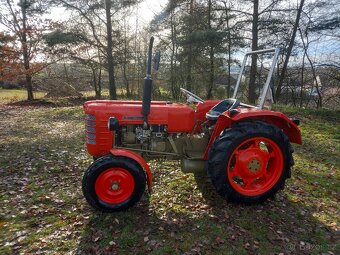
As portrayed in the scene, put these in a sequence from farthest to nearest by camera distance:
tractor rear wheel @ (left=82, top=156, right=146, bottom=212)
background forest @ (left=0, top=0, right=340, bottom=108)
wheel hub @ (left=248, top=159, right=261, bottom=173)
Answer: background forest @ (left=0, top=0, right=340, bottom=108) → wheel hub @ (left=248, top=159, right=261, bottom=173) → tractor rear wheel @ (left=82, top=156, right=146, bottom=212)

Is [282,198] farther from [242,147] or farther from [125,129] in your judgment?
[125,129]

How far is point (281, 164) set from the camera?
3.88 m

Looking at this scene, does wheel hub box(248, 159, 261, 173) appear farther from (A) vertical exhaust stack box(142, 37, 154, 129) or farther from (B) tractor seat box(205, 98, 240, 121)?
(A) vertical exhaust stack box(142, 37, 154, 129)

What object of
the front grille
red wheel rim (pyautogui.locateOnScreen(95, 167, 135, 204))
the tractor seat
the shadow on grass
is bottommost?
the shadow on grass

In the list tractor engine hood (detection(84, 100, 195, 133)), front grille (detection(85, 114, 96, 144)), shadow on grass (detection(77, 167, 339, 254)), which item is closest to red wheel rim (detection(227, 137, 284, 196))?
shadow on grass (detection(77, 167, 339, 254))

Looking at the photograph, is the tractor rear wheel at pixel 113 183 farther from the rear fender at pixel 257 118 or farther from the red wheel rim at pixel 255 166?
the red wheel rim at pixel 255 166

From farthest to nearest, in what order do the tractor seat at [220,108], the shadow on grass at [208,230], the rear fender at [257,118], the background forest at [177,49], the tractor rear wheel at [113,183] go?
the background forest at [177,49]
the tractor seat at [220,108]
the rear fender at [257,118]
the tractor rear wheel at [113,183]
the shadow on grass at [208,230]

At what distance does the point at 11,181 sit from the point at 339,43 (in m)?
14.8

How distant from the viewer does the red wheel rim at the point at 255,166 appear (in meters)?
3.79

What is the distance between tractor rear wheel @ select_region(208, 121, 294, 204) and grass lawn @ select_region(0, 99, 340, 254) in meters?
0.25

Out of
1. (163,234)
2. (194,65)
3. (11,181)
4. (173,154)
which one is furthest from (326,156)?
(194,65)

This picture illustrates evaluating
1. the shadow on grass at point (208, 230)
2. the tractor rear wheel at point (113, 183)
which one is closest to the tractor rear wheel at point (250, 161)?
the shadow on grass at point (208, 230)

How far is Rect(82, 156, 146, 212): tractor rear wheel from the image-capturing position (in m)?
3.49

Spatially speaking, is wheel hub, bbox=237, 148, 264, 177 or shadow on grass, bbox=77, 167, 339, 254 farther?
wheel hub, bbox=237, 148, 264, 177
